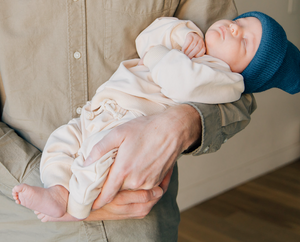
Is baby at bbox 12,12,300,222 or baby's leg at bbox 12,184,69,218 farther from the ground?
baby at bbox 12,12,300,222

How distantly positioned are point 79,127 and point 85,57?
0.25 metres

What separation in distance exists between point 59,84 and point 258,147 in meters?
2.83

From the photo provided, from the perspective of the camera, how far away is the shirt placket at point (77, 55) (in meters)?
1.00

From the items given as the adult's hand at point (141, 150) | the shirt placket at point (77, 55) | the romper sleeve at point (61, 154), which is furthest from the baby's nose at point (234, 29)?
→ the romper sleeve at point (61, 154)

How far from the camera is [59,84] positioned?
104 cm

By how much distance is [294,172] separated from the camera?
3.46 metres

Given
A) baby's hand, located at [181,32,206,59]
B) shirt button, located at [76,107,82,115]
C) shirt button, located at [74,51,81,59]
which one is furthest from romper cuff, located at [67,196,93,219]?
baby's hand, located at [181,32,206,59]

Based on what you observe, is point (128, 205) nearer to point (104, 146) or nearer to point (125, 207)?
point (125, 207)

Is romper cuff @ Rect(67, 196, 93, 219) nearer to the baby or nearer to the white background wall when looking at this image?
the baby

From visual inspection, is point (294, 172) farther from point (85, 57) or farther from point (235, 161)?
point (85, 57)

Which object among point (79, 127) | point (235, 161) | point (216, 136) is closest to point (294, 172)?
point (235, 161)

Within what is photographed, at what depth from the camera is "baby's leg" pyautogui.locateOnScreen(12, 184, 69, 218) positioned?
32.1 inches

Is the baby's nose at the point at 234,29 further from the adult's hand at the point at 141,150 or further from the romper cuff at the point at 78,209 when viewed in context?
the romper cuff at the point at 78,209

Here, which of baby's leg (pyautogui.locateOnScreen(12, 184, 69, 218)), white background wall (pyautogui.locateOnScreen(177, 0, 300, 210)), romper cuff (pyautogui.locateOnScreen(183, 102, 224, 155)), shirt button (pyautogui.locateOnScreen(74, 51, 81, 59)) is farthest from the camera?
white background wall (pyautogui.locateOnScreen(177, 0, 300, 210))
